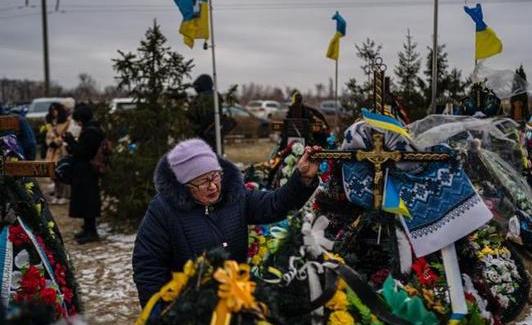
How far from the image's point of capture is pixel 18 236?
3307 millimetres

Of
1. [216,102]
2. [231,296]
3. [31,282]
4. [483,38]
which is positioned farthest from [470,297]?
[216,102]

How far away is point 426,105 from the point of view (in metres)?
9.30

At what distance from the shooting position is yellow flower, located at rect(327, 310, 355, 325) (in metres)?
2.35

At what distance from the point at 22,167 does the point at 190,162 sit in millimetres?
1135

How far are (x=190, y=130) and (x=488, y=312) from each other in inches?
221

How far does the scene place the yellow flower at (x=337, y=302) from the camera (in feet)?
7.74

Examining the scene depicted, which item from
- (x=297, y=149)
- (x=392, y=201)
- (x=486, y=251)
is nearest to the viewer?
(x=392, y=201)

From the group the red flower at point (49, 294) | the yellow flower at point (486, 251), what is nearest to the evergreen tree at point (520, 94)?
the yellow flower at point (486, 251)

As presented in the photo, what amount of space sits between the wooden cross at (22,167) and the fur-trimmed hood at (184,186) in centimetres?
73

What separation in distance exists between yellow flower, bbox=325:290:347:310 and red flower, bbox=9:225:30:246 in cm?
190

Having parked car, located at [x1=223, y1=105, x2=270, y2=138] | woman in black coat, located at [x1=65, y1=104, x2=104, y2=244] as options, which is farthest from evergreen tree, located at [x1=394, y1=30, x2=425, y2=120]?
parked car, located at [x1=223, y1=105, x2=270, y2=138]

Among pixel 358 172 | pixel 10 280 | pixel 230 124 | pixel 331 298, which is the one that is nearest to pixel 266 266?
pixel 331 298

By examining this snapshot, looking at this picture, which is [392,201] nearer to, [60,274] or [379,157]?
[379,157]

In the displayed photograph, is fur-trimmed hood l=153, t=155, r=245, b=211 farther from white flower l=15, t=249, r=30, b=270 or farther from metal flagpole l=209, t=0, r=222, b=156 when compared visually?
metal flagpole l=209, t=0, r=222, b=156
